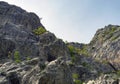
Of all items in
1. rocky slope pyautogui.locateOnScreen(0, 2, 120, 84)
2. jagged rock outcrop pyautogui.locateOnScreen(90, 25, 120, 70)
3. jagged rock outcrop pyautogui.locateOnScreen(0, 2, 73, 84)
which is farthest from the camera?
jagged rock outcrop pyautogui.locateOnScreen(90, 25, 120, 70)

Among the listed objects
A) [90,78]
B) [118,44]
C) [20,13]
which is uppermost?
[20,13]

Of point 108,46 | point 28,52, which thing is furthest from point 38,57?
point 108,46

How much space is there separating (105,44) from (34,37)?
71299mm

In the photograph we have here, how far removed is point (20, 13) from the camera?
12812 centimetres

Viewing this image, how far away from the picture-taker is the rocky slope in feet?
201

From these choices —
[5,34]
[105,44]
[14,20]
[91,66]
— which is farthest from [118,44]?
[5,34]

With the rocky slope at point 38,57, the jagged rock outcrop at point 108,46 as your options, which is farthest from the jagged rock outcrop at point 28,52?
the jagged rock outcrop at point 108,46

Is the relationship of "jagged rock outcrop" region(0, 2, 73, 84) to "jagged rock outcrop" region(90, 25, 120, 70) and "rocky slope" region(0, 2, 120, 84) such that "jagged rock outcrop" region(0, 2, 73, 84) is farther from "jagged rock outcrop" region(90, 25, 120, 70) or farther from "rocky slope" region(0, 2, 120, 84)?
"jagged rock outcrop" region(90, 25, 120, 70)

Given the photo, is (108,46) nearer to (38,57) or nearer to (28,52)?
(28,52)

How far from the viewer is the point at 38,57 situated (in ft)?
270

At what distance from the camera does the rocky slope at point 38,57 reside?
6125 centimetres

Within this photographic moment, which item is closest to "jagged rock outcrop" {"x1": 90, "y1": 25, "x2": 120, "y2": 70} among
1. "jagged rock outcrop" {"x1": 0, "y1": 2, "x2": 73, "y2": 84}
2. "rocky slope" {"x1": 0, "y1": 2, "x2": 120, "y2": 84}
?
"rocky slope" {"x1": 0, "y1": 2, "x2": 120, "y2": 84}

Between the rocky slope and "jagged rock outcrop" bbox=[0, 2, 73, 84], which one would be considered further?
the rocky slope

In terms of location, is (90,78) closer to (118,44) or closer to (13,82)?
A: (13,82)
